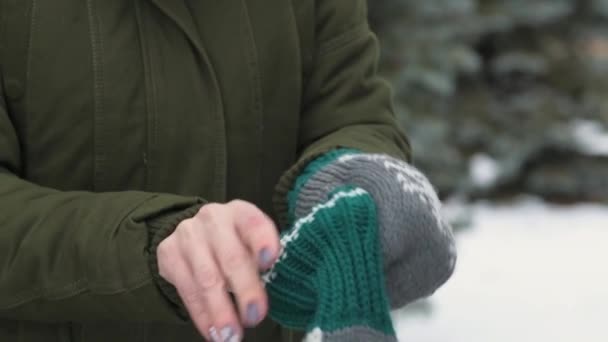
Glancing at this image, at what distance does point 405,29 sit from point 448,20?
0.37 m

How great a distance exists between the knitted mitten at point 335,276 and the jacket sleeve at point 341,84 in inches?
12.3

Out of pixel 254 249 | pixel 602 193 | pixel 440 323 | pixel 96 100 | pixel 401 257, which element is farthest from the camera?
pixel 602 193

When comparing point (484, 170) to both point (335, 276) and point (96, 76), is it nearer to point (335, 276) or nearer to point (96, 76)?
point (96, 76)

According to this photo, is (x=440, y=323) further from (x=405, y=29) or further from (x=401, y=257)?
(x=401, y=257)

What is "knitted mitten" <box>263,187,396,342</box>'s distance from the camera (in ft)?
3.11

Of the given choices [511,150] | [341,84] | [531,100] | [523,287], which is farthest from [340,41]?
[531,100]

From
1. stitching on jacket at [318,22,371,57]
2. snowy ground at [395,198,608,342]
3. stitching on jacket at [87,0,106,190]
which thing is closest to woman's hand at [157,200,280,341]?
stitching on jacket at [87,0,106,190]

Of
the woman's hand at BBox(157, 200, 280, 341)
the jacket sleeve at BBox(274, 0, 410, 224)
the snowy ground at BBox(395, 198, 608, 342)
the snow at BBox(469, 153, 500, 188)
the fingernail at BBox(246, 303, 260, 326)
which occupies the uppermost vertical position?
the woman's hand at BBox(157, 200, 280, 341)

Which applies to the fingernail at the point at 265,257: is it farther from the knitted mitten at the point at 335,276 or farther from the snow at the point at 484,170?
the snow at the point at 484,170

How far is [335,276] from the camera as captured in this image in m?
0.96

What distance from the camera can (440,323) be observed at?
3.73 m

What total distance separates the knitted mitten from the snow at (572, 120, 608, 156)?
437cm

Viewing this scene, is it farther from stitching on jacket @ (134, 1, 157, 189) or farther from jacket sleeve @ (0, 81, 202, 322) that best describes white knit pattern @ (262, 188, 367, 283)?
stitching on jacket @ (134, 1, 157, 189)

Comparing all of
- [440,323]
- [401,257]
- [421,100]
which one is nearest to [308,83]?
[401,257]
